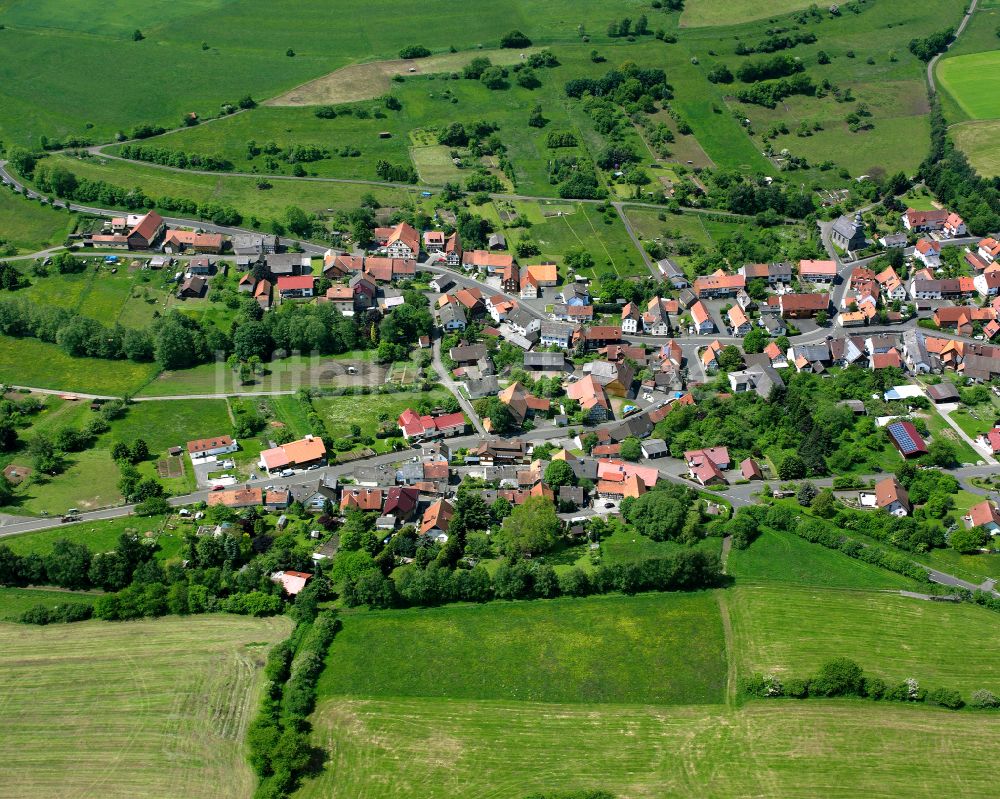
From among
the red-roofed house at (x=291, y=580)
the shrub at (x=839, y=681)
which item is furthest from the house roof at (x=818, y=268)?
the red-roofed house at (x=291, y=580)

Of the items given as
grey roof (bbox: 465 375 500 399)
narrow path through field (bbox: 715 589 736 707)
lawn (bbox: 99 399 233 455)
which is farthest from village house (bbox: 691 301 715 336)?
lawn (bbox: 99 399 233 455)

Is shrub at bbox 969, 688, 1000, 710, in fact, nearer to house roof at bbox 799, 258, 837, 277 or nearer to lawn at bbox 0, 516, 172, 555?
lawn at bbox 0, 516, 172, 555

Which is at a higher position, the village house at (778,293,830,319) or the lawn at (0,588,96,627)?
the village house at (778,293,830,319)

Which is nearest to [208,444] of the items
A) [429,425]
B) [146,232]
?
[429,425]

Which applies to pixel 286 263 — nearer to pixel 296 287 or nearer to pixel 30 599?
pixel 296 287

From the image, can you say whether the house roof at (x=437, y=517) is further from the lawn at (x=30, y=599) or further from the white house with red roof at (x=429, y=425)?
the lawn at (x=30, y=599)

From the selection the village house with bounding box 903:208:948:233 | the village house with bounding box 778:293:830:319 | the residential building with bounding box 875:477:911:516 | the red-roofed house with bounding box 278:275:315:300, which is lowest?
the residential building with bounding box 875:477:911:516

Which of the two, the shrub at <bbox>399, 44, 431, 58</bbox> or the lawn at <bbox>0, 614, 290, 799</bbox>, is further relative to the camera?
the shrub at <bbox>399, 44, 431, 58</bbox>
